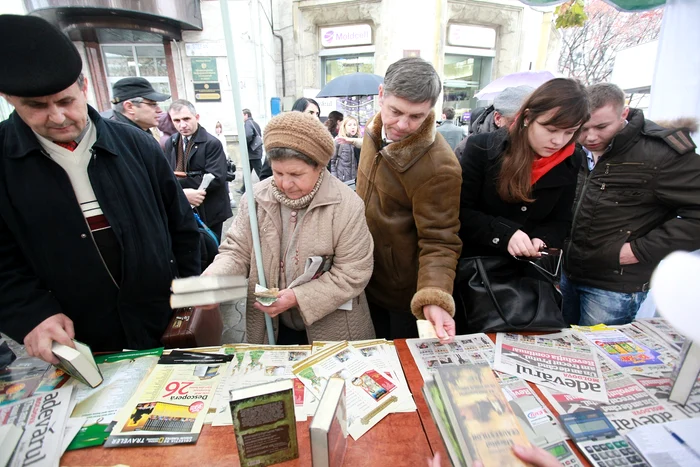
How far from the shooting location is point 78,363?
108cm

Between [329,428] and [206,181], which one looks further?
[206,181]

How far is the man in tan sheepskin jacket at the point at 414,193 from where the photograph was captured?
1.33m

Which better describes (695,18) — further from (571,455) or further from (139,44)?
(139,44)

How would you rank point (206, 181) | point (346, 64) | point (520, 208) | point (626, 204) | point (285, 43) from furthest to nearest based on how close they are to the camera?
point (346, 64) → point (285, 43) → point (206, 181) → point (626, 204) → point (520, 208)

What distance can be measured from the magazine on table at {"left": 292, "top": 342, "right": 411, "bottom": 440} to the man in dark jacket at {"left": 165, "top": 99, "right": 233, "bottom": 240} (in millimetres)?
2422

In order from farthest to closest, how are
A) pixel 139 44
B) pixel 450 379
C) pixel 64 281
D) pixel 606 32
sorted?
pixel 606 32
pixel 139 44
pixel 64 281
pixel 450 379

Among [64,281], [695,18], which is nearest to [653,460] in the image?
[64,281]

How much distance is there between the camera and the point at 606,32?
409 inches

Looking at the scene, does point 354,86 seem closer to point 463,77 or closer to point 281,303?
point 281,303

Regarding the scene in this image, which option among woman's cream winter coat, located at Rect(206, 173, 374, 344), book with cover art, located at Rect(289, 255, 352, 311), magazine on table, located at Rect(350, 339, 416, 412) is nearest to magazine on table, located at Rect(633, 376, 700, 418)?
magazine on table, located at Rect(350, 339, 416, 412)

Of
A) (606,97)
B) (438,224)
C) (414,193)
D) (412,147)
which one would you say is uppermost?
(606,97)

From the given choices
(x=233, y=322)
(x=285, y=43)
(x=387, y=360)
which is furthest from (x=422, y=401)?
(x=285, y=43)

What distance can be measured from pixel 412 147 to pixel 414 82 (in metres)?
0.24

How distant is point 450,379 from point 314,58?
463 inches
